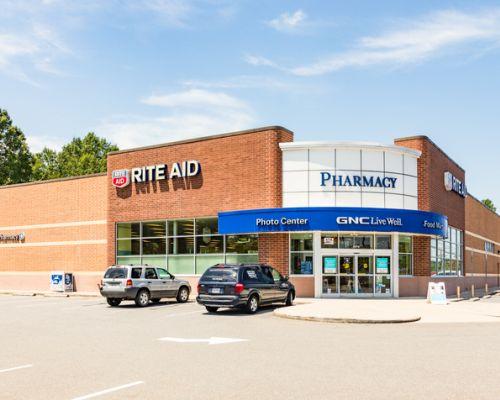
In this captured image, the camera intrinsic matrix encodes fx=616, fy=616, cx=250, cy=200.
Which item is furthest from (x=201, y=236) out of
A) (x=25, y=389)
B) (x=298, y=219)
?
(x=25, y=389)

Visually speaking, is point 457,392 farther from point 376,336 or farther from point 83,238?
point 83,238

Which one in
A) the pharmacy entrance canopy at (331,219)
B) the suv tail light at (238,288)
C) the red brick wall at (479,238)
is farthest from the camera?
the red brick wall at (479,238)

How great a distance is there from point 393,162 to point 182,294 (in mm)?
11869

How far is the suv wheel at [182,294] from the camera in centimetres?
2652

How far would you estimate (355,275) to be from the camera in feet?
95.9

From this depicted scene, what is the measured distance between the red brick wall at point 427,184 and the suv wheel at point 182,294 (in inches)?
456

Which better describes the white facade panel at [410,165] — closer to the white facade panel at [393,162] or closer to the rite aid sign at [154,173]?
the white facade panel at [393,162]

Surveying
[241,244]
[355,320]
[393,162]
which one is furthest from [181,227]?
[355,320]

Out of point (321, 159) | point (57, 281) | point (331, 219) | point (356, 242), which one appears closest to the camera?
point (331, 219)

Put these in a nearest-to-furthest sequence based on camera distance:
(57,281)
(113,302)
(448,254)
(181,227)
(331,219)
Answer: (113,302) → (331,219) → (181,227) → (448,254) → (57,281)

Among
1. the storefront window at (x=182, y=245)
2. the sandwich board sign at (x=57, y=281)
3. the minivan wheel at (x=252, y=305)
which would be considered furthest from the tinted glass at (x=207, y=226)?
the minivan wheel at (x=252, y=305)

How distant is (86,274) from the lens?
1471 inches

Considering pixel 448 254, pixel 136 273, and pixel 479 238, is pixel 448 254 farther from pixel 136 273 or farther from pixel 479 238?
pixel 136 273

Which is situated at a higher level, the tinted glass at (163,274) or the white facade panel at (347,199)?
the white facade panel at (347,199)
